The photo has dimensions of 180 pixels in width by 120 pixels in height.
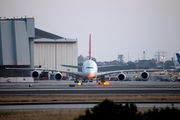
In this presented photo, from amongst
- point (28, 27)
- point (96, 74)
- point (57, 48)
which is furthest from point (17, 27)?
point (57, 48)

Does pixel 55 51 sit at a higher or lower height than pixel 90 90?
higher

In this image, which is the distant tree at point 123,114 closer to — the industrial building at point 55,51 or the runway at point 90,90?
the runway at point 90,90

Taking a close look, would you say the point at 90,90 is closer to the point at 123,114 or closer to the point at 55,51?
the point at 123,114

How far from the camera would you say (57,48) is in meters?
86.2

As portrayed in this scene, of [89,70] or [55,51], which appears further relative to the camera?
[55,51]

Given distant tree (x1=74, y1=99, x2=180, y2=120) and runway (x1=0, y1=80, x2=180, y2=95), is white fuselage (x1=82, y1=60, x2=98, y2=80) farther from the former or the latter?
distant tree (x1=74, y1=99, x2=180, y2=120)

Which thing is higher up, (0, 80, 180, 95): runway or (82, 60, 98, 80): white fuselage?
(82, 60, 98, 80): white fuselage

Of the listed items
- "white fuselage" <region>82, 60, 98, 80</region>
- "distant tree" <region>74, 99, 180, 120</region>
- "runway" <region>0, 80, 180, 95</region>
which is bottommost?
"runway" <region>0, 80, 180, 95</region>

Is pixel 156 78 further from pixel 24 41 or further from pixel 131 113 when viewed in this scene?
pixel 131 113

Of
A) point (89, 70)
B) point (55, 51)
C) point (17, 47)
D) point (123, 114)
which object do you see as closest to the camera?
point (123, 114)

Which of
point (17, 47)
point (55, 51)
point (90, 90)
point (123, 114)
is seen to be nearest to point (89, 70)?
point (90, 90)

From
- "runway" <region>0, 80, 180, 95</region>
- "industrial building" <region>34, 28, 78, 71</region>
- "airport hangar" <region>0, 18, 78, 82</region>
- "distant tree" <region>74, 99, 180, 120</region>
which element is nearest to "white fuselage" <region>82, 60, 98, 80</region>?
"runway" <region>0, 80, 180, 95</region>

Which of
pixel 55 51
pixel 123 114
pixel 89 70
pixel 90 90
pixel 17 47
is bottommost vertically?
pixel 90 90

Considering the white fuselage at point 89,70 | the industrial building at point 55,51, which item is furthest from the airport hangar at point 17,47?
the industrial building at point 55,51
